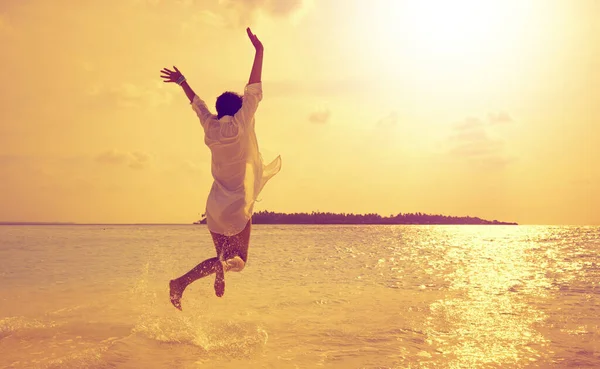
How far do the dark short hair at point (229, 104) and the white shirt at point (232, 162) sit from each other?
0.13 meters

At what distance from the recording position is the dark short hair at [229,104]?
6500 mm

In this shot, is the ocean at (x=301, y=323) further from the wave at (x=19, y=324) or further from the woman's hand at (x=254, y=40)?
the woman's hand at (x=254, y=40)

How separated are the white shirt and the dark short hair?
0.42ft

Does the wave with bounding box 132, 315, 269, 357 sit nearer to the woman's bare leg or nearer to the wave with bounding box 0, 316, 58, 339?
the woman's bare leg

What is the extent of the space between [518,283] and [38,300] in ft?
41.4

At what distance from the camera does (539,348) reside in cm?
680

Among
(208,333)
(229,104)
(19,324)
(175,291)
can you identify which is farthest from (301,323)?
(19,324)

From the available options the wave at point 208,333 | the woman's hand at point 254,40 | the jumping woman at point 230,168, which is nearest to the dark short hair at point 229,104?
the jumping woman at point 230,168

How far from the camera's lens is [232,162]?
6.48 metres

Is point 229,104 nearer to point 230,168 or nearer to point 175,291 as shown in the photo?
point 230,168

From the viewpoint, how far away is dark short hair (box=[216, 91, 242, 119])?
6.50 metres

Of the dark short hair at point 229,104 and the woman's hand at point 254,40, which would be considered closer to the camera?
the woman's hand at point 254,40

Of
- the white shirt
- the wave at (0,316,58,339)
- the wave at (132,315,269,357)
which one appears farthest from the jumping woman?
the wave at (0,316,58,339)

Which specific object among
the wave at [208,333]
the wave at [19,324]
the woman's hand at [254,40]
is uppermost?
the woman's hand at [254,40]
